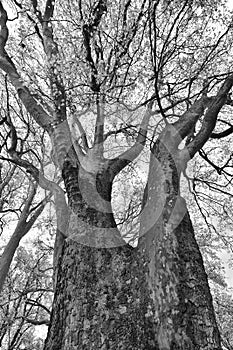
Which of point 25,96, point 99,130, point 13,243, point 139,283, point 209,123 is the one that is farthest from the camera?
point 13,243

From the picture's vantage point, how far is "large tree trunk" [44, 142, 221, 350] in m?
2.45

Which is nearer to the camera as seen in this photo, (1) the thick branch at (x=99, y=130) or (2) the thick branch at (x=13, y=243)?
(1) the thick branch at (x=99, y=130)

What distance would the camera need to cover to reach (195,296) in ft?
8.50

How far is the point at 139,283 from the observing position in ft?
9.41

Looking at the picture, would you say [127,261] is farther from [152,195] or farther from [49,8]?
[49,8]

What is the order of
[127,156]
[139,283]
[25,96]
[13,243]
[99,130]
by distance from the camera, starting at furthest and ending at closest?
1. [13,243]
2. [99,130]
3. [25,96]
4. [127,156]
5. [139,283]

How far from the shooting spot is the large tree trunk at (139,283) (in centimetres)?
245

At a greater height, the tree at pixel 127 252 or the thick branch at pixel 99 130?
the thick branch at pixel 99 130

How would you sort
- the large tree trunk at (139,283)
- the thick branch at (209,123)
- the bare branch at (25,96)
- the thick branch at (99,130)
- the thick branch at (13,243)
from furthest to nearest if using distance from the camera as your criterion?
the thick branch at (13,243) → the thick branch at (99,130) → the bare branch at (25,96) → the thick branch at (209,123) → the large tree trunk at (139,283)

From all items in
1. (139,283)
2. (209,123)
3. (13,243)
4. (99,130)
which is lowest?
(139,283)

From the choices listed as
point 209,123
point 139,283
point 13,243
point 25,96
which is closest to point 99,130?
point 25,96

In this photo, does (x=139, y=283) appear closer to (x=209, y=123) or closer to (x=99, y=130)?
(x=209, y=123)

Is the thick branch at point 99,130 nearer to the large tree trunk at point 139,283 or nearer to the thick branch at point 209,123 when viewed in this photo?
the large tree trunk at point 139,283

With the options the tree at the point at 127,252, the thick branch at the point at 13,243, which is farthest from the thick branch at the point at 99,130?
the thick branch at the point at 13,243
